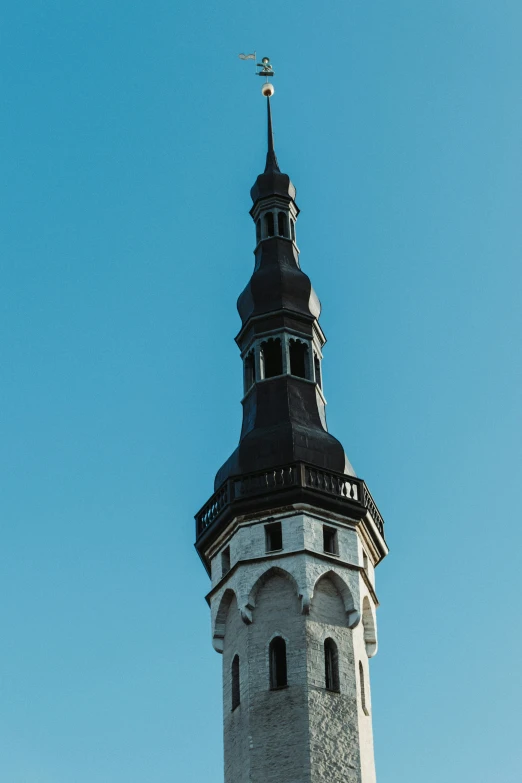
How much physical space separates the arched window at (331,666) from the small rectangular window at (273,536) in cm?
301

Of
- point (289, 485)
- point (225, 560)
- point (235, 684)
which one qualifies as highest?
point (289, 485)

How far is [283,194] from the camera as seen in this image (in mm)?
50469

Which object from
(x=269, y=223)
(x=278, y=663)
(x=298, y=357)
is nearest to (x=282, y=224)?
(x=269, y=223)

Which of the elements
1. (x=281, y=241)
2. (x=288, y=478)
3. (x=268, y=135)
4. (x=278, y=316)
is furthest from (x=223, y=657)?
(x=268, y=135)

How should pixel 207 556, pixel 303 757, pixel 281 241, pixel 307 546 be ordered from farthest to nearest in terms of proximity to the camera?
pixel 281 241 < pixel 207 556 < pixel 307 546 < pixel 303 757

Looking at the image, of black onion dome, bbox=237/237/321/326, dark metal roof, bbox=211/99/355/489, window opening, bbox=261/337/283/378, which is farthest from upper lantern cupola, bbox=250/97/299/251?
window opening, bbox=261/337/283/378

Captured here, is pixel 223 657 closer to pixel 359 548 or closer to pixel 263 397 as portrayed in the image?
pixel 359 548

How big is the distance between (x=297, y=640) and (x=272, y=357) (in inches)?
416

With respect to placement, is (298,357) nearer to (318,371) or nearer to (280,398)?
(318,371)

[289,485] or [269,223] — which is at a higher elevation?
[269,223]

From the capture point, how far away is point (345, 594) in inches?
1526

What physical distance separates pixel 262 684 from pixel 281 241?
17.4 metres

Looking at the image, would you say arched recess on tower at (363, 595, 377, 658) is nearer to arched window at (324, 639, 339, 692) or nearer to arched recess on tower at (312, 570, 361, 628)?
arched recess on tower at (312, 570, 361, 628)

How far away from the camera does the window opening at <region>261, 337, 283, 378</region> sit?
44.5 m
